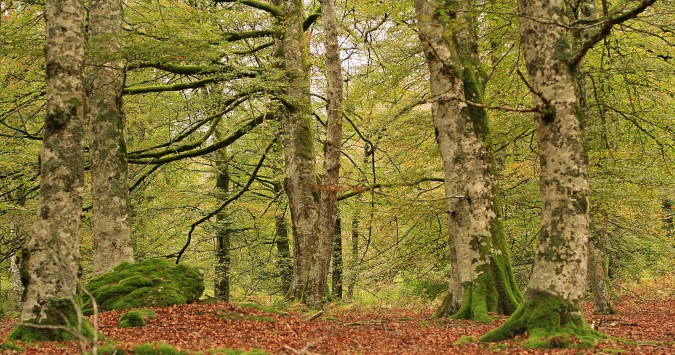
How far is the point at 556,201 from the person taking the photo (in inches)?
234

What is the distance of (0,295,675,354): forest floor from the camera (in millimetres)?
5863

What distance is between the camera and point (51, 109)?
597 cm

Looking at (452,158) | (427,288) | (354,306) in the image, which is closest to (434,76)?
(452,158)

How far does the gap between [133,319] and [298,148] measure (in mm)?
6662

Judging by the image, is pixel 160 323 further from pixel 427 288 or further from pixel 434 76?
pixel 427 288

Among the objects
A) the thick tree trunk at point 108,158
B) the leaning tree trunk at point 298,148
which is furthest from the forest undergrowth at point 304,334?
the leaning tree trunk at point 298,148

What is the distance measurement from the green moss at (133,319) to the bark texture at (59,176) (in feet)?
4.13

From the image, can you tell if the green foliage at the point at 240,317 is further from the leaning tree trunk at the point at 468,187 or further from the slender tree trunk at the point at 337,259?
the slender tree trunk at the point at 337,259

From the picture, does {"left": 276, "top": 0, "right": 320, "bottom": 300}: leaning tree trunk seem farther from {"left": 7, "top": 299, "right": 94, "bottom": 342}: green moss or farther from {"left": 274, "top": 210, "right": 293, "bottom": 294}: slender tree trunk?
{"left": 7, "top": 299, "right": 94, "bottom": 342}: green moss

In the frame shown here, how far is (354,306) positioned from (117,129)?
7.88 metres

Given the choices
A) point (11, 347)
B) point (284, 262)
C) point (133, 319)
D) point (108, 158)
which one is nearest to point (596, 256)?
point (133, 319)

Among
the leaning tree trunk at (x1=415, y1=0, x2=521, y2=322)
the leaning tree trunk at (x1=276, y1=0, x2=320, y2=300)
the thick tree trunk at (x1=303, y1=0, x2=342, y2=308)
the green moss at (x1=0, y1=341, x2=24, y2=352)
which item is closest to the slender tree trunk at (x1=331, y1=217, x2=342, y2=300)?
the leaning tree trunk at (x1=276, y1=0, x2=320, y2=300)

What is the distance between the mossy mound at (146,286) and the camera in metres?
8.26

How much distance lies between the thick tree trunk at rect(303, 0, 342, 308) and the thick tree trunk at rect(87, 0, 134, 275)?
364 centimetres
